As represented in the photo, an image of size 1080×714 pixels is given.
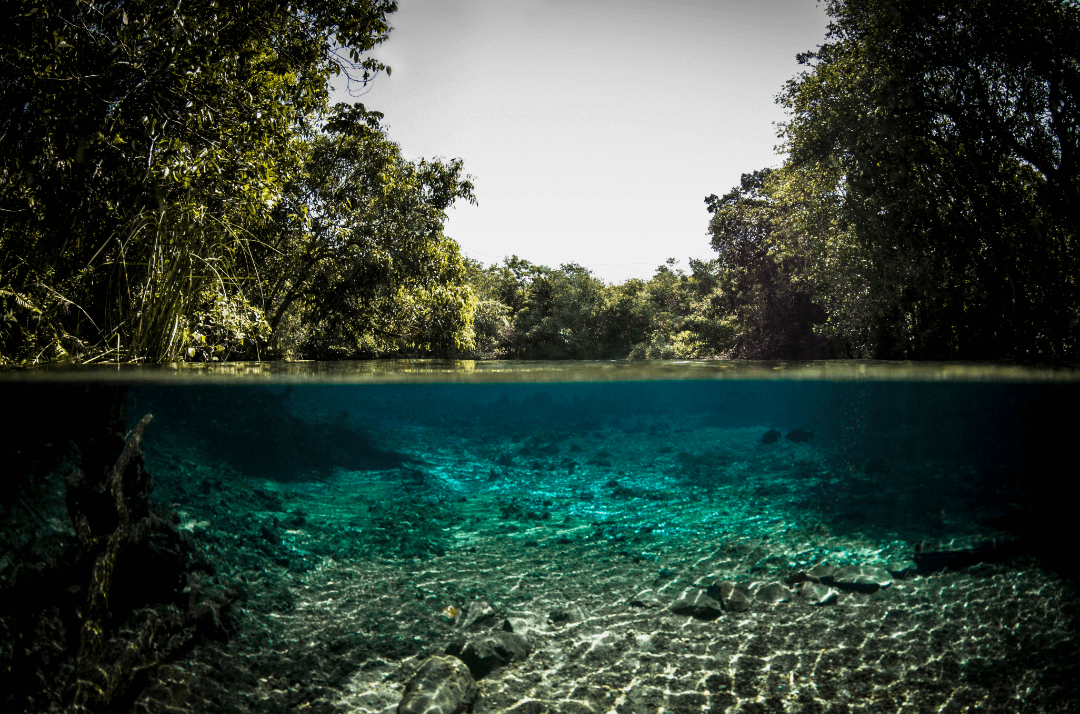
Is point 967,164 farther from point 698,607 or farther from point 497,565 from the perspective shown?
point 497,565

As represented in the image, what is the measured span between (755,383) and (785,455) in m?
3.40

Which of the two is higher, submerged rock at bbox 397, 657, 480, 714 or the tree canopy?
the tree canopy

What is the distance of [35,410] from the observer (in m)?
7.44

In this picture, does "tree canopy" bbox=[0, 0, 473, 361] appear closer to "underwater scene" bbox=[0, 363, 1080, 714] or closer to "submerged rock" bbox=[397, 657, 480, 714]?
"underwater scene" bbox=[0, 363, 1080, 714]

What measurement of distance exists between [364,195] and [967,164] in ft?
50.2

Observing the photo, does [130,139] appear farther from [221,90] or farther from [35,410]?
[35,410]

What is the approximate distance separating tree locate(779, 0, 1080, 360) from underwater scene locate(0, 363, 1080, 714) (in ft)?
7.04

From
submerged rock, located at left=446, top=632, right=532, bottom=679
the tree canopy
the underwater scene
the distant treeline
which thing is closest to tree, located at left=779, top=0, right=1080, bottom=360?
the distant treeline

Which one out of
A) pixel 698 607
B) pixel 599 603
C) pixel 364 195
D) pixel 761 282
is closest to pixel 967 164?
pixel 761 282

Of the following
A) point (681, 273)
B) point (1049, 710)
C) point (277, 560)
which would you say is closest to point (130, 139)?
point (277, 560)

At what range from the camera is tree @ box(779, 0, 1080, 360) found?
470 inches

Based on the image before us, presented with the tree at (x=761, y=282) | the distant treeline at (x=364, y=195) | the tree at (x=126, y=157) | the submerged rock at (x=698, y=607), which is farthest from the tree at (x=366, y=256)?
the tree at (x=761, y=282)

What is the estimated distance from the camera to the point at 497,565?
7.33 meters

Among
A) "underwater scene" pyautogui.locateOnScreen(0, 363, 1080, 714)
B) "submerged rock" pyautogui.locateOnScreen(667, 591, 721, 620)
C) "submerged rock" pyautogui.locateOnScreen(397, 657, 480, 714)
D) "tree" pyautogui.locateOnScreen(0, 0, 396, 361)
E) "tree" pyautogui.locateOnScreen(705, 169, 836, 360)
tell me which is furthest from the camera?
"tree" pyautogui.locateOnScreen(705, 169, 836, 360)
